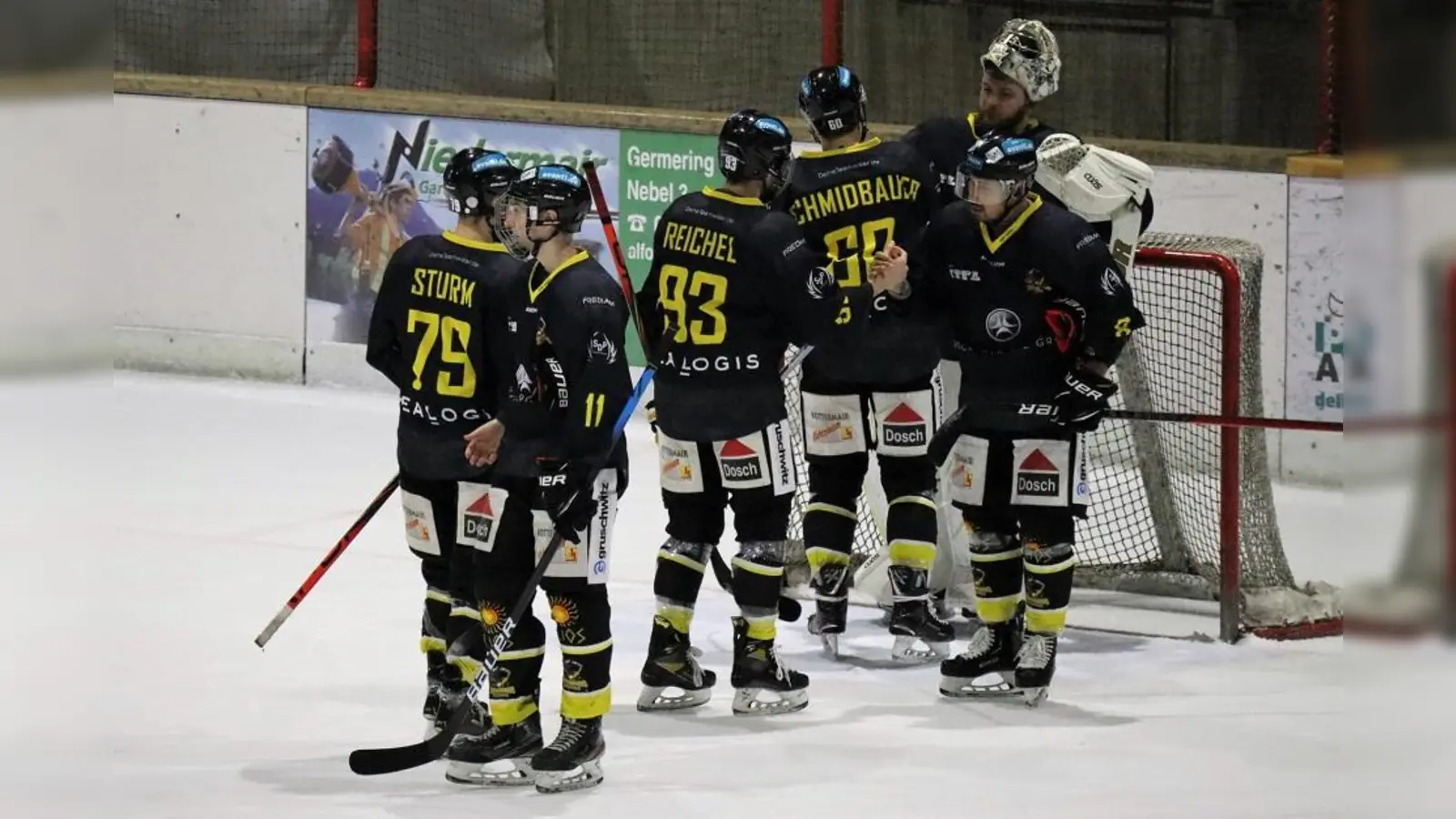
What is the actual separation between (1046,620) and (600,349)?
1.51 meters

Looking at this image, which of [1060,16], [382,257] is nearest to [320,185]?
[382,257]

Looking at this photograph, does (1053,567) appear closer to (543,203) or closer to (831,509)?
(831,509)

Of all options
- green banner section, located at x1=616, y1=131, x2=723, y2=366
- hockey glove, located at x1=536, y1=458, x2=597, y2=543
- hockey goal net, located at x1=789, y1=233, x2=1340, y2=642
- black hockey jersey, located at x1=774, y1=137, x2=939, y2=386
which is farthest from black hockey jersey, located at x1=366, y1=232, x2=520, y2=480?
green banner section, located at x1=616, y1=131, x2=723, y2=366

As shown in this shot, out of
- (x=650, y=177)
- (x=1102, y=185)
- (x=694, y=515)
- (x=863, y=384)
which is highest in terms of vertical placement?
(x=650, y=177)

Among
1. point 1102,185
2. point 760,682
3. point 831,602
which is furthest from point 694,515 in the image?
point 1102,185

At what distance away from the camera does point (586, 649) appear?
452 cm

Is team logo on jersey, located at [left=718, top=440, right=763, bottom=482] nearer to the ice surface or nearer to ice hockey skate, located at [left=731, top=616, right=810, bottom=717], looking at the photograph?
ice hockey skate, located at [left=731, top=616, right=810, bottom=717]

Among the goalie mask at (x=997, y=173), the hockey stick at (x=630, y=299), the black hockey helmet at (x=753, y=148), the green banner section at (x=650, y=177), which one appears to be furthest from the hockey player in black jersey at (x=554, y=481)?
the green banner section at (x=650, y=177)

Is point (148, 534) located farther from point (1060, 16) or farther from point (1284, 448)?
point (1060, 16)

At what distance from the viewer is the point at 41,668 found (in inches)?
208

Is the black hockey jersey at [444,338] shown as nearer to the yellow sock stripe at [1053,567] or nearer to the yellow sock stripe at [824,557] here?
the yellow sock stripe at [824,557]

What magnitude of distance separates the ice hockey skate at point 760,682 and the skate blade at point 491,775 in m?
0.77

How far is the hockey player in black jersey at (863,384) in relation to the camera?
5.55m

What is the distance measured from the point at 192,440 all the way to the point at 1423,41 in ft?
23.4
